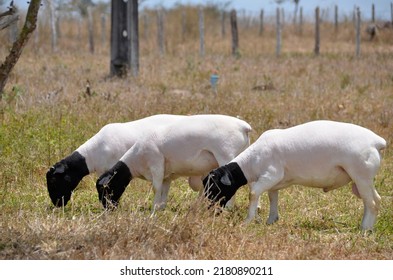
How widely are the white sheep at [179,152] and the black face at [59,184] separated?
1.69 feet

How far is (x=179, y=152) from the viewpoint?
816 cm

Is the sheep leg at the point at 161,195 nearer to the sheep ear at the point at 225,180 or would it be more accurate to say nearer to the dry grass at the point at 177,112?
the dry grass at the point at 177,112

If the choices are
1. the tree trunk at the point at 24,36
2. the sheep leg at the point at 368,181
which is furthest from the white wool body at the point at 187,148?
the tree trunk at the point at 24,36

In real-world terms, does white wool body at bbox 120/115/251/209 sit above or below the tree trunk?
below

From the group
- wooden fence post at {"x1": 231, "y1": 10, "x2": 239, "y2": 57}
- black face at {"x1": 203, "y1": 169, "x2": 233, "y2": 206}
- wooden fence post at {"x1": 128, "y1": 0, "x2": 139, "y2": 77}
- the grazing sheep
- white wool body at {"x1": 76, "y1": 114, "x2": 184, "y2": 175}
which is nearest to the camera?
black face at {"x1": 203, "y1": 169, "x2": 233, "y2": 206}

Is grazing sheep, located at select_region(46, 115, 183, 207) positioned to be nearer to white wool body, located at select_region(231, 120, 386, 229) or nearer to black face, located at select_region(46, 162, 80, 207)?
black face, located at select_region(46, 162, 80, 207)

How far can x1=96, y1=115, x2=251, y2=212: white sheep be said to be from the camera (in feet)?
26.5

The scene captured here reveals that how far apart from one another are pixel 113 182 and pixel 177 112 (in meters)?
4.87

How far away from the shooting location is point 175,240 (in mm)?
6215

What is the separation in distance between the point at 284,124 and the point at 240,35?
997 inches

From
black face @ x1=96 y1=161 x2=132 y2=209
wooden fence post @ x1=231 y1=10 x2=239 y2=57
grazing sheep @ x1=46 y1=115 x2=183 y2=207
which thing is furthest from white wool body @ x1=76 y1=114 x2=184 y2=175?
wooden fence post @ x1=231 y1=10 x2=239 y2=57

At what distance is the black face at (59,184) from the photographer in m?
8.36

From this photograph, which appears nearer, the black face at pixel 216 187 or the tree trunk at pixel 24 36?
the tree trunk at pixel 24 36

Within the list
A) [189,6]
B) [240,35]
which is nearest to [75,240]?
[240,35]
